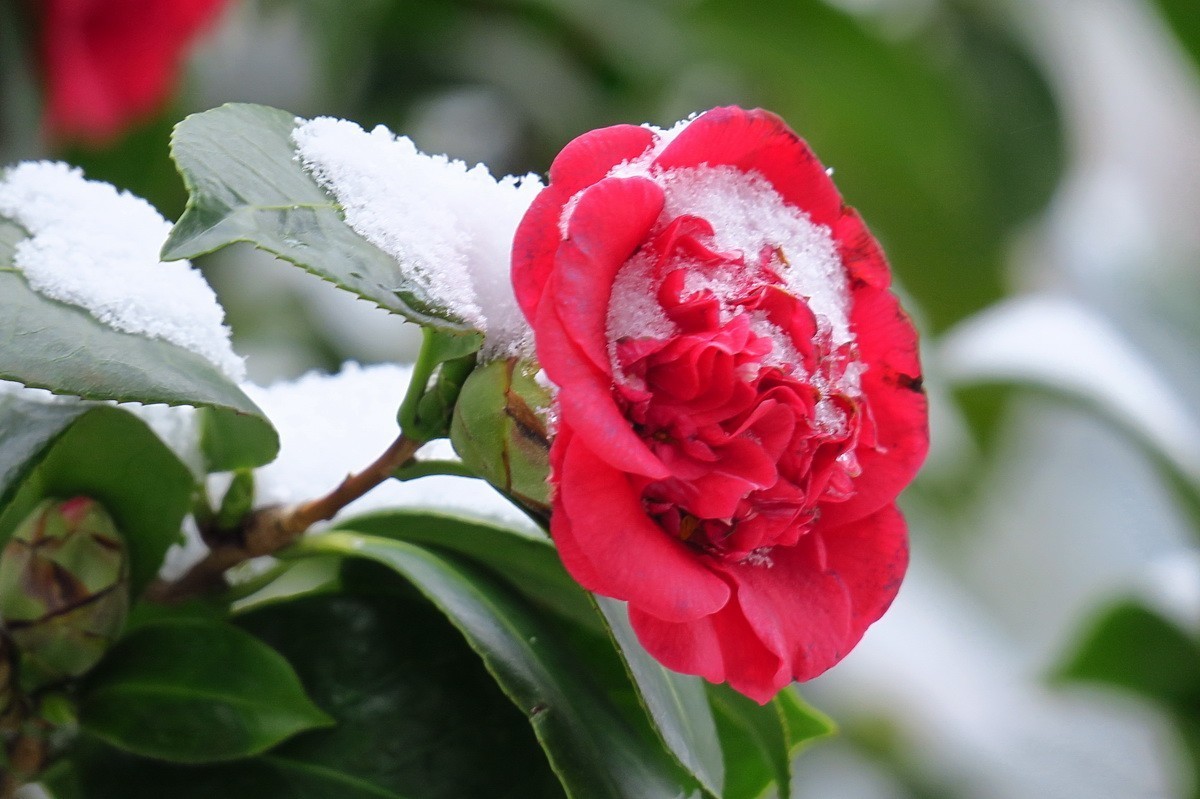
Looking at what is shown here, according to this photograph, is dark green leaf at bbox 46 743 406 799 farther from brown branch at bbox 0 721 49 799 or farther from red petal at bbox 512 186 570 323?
red petal at bbox 512 186 570 323

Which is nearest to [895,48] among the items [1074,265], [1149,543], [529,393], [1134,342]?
[1074,265]

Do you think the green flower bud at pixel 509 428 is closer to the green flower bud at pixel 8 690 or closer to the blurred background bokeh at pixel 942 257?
the green flower bud at pixel 8 690

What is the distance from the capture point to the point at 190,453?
0.54 m

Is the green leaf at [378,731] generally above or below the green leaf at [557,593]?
below

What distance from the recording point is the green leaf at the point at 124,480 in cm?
51

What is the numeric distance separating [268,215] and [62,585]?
22cm

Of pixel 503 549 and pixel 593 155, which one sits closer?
pixel 593 155

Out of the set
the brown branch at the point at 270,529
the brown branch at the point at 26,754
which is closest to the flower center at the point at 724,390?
the brown branch at the point at 270,529

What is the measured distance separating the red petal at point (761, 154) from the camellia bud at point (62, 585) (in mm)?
289

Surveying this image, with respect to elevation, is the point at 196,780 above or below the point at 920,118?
below

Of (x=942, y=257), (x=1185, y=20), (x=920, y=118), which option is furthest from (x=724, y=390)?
(x=942, y=257)

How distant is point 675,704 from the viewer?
48 cm

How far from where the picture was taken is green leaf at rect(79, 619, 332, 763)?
515 millimetres

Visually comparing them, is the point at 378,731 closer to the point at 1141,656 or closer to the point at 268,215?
the point at 268,215
